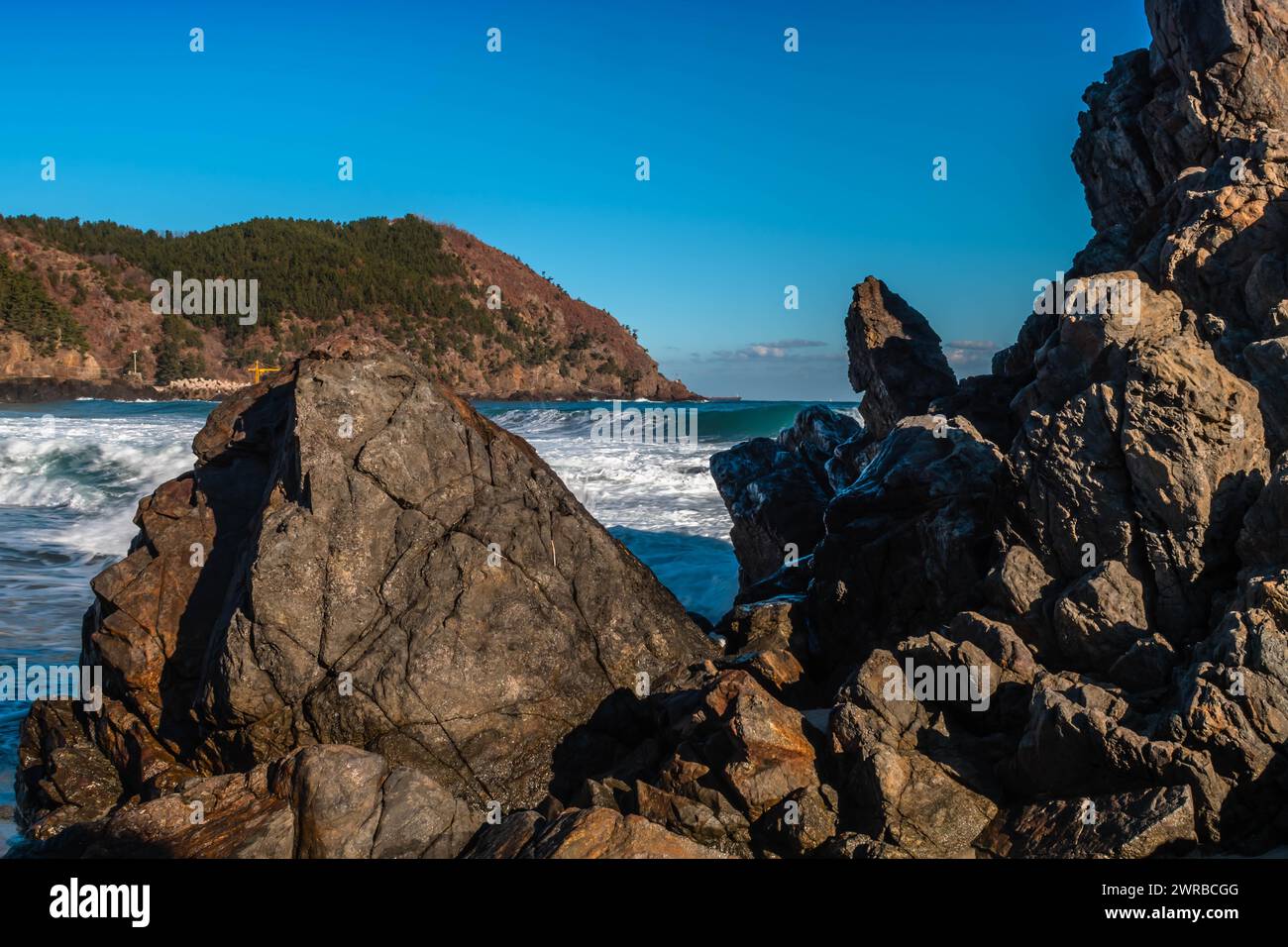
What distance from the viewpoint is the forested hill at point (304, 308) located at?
3639 inches

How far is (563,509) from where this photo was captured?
8125 millimetres

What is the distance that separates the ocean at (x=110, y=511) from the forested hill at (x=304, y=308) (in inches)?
2306

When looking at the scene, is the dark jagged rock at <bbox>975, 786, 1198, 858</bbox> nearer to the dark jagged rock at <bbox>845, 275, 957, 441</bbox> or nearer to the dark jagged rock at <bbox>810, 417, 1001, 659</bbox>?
the dark jagged rock at <bbox>810, 417, 1001, 659</bbox>

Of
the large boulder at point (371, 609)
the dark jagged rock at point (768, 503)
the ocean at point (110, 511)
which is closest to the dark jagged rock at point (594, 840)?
the large boulder at point (371, 609)

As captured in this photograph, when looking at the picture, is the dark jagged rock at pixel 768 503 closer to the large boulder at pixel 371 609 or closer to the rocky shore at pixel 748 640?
the rocky shore at pixel 748 640

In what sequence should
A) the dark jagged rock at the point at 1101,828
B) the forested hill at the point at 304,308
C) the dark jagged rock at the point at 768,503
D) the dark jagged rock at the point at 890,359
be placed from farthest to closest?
the forested hill at the point at 304,308, the dark jagged rock at the point at 890,359, the dark jagged rock at the point at 768,503, the dark jagged rock at the point at 1101,828

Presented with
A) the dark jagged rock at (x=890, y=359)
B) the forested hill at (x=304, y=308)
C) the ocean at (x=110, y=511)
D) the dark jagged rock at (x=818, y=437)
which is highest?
the forested hill at (x=304, y=308)

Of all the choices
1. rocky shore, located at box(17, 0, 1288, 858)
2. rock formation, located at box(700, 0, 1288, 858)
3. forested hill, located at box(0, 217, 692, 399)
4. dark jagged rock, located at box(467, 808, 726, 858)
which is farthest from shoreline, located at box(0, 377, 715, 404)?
dark jagged rock, located at box(467, 808, 726, 858)

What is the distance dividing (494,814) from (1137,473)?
4.80 m

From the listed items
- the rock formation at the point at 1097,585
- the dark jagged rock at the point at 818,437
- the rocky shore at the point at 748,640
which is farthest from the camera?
the dark jagged rock at the point at 818,437

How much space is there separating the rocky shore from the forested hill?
89360 millimetres

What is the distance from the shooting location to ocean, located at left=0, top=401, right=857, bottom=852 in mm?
11531
